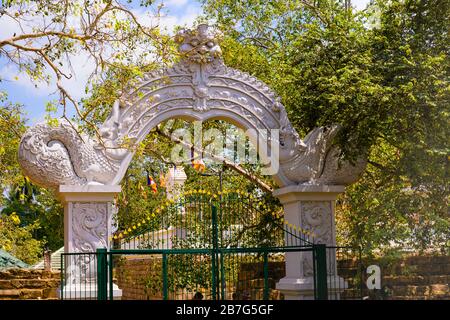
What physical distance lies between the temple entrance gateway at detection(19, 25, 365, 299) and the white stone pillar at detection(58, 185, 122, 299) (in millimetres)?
14

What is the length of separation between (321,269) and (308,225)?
117 cm

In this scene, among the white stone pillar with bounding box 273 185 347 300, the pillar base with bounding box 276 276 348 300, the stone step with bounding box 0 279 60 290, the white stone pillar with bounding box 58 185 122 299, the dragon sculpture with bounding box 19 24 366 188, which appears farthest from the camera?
the stone step with bounding box 0 279 60 290

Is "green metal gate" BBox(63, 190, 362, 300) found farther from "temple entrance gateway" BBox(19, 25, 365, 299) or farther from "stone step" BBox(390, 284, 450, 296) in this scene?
"stone step" BBox(390, 284, 450, 296)

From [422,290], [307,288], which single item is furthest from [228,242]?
Answer: [422,290]

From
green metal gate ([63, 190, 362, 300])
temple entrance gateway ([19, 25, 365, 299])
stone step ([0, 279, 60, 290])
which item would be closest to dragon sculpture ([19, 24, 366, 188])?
temple entrance gateway ([19, 25, 365, 299])

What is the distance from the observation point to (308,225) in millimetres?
10883

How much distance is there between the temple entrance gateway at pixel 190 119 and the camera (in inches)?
389

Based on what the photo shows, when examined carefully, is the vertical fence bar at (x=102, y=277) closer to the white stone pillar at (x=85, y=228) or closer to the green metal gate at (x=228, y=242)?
the white stone pillar at (x=85, y=228)

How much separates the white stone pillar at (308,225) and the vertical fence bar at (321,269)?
0.56 m

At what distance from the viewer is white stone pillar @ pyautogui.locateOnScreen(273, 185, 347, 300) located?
10.6 meters

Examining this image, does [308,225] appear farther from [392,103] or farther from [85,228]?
[85,228]

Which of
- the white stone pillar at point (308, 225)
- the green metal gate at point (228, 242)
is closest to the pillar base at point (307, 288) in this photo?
the white stone pillar at point (308, 225)
